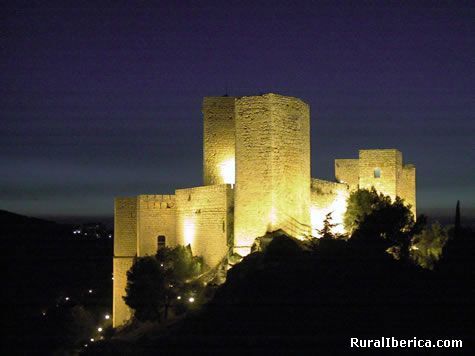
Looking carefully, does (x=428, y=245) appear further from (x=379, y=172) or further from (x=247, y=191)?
(x=247, y=191)

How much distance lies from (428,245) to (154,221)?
48.0ft

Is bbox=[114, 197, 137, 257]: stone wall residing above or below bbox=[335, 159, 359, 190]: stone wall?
below

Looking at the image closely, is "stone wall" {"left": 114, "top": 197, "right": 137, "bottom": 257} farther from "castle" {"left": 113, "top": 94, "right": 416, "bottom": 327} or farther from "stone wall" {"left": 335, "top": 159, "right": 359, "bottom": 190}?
"stone wall" {"left": 335, "top": 159, "right": 359, "bottom": 190}

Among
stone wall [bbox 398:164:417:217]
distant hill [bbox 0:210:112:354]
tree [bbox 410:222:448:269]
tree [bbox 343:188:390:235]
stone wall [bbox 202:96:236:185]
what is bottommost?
distant hill [bbox 0:210:112:354]

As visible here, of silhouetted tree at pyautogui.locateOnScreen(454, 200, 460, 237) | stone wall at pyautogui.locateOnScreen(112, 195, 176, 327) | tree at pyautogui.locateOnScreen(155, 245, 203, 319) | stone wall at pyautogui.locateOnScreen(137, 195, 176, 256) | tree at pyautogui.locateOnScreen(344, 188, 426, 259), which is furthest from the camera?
silhouetted tree at pyautogui.locateOnScreen(454, 200, 460, 237)

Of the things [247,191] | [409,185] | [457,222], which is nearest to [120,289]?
[247,191]

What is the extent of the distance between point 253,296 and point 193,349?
10.6ft

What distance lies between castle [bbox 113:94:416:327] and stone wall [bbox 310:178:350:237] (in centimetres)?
5

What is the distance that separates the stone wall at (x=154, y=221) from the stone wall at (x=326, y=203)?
24.9 feet

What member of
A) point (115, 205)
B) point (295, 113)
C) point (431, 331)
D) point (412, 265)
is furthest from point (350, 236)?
point (115, 205)

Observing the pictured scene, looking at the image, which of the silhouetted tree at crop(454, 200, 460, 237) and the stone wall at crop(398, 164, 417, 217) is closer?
the stone wall at crop(398, 164, 417, 217)

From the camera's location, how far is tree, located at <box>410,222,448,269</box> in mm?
34562

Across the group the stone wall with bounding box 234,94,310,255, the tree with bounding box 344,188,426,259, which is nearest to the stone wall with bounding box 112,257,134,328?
the stone wall with bounding box 234,94,310,255

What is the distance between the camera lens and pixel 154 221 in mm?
36219
